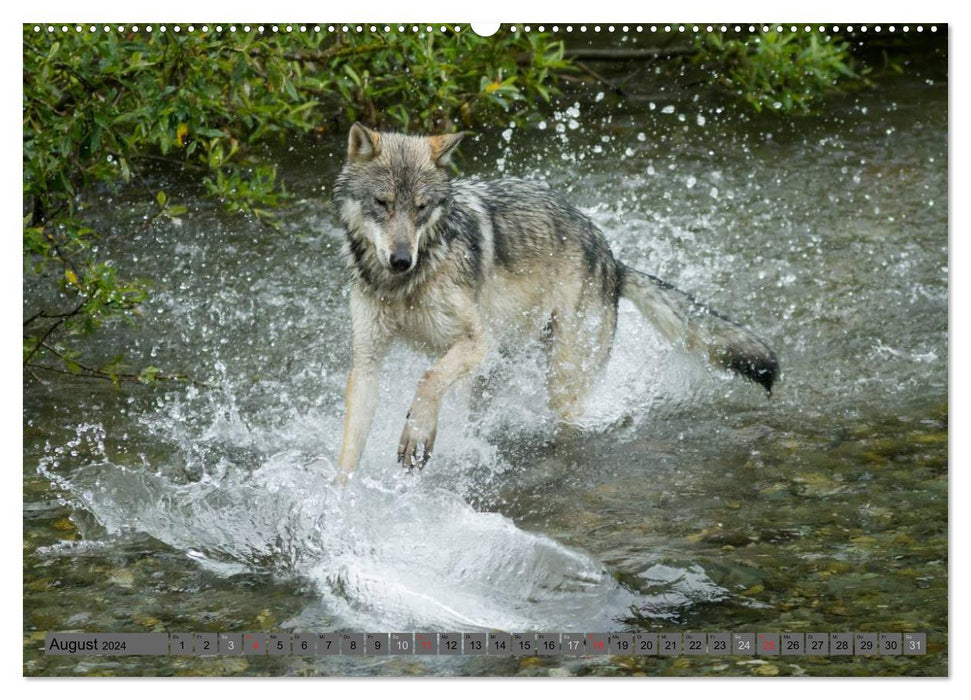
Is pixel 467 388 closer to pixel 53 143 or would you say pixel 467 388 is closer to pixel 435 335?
pixel 435 335

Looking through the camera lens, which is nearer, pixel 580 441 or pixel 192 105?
pixel 192 105

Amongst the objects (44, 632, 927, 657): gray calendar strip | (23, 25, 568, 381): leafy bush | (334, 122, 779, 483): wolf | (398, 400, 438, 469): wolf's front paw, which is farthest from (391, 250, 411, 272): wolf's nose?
(44, 632, 927, 657): gray calendar strip

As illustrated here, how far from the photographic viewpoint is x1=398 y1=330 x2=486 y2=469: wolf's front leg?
370 cm

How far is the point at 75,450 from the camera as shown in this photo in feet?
13.4

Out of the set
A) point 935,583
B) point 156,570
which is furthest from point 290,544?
point 935,583

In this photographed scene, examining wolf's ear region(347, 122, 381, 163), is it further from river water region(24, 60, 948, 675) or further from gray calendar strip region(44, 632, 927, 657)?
gray calendar strip region(44, 632, 927, 657)

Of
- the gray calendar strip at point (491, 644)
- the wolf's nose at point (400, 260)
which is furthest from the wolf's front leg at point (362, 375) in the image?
the gray calendar strip at point (491, 644)

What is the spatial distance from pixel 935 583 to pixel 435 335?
172cm

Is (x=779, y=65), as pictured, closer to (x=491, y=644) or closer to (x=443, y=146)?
(x=443, y=146)

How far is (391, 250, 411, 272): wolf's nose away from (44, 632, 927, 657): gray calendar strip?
1112mm

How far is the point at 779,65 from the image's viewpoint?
395 cm

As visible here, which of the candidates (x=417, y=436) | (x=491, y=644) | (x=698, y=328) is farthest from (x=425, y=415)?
(x=698, y=328)

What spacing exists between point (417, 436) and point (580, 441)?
0.83m

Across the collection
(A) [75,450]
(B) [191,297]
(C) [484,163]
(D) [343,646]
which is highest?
(C) [484,163]
